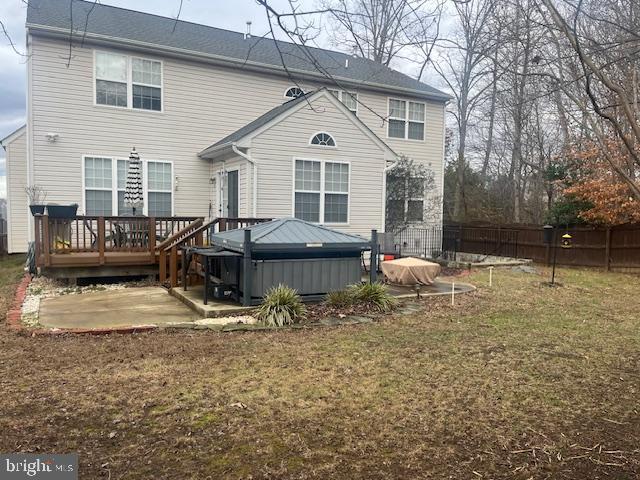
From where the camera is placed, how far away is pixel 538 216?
25.1 m

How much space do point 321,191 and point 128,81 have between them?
5.97 m

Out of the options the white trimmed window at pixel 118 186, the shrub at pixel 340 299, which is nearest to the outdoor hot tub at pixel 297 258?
the shrub at pixel 340 299

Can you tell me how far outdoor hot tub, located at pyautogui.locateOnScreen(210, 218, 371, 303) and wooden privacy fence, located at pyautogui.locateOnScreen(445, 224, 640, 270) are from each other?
402 inches

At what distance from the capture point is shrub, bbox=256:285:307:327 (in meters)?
6.98

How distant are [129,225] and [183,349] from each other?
5844 mm

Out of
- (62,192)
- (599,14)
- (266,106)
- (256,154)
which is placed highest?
(266,106)

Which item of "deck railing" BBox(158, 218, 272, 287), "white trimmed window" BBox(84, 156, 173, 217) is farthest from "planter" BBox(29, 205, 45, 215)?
"deck railing" BBox(158, 218, 272, 287)

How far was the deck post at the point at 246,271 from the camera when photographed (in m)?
7.62

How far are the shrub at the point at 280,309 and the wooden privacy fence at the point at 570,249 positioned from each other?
1166cm

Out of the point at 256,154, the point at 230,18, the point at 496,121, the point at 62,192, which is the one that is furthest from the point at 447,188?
the point at 230,18

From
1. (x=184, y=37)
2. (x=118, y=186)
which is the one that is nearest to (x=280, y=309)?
(x=118, y=186)

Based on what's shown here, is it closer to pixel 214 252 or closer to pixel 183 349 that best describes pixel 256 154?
pixel 214 252

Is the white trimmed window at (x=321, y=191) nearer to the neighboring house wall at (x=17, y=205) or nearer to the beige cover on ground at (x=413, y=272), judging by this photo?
the beige cover on ground at (x=413, y=272)

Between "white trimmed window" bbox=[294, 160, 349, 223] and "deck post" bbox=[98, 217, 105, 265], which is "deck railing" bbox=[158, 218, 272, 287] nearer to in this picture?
"deck post" bbox=[98, 217, 105, 265]
